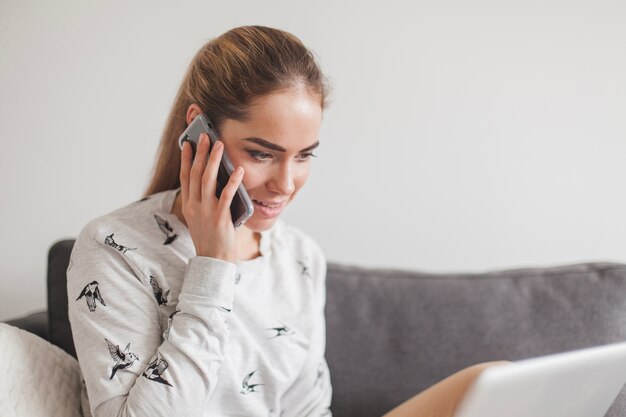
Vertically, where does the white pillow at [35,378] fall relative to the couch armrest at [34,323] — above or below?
above

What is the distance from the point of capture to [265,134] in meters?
1.22

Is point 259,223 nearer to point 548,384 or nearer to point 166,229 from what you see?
point 166,229

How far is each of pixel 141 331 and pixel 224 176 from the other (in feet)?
0.99

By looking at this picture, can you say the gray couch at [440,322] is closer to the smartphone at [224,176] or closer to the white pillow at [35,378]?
the white pillow at [35,378]

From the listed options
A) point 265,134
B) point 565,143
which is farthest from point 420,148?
point 265,134

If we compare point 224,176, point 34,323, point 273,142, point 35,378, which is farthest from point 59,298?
point 273,142

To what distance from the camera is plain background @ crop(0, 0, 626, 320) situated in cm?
179

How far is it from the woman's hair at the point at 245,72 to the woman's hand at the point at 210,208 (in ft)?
0.24

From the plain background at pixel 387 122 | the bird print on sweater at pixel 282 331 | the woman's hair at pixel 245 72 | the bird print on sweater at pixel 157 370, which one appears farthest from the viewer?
the plain background at pixel 387 122

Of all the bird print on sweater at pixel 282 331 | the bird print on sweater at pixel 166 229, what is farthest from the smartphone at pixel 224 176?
the bird print on sweater at pixel 282 331

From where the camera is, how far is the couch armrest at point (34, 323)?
1488mm

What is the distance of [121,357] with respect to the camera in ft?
3.81

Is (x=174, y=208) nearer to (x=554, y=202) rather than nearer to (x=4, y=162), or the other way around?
(x=4, y=162)

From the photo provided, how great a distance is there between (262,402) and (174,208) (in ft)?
1.36
